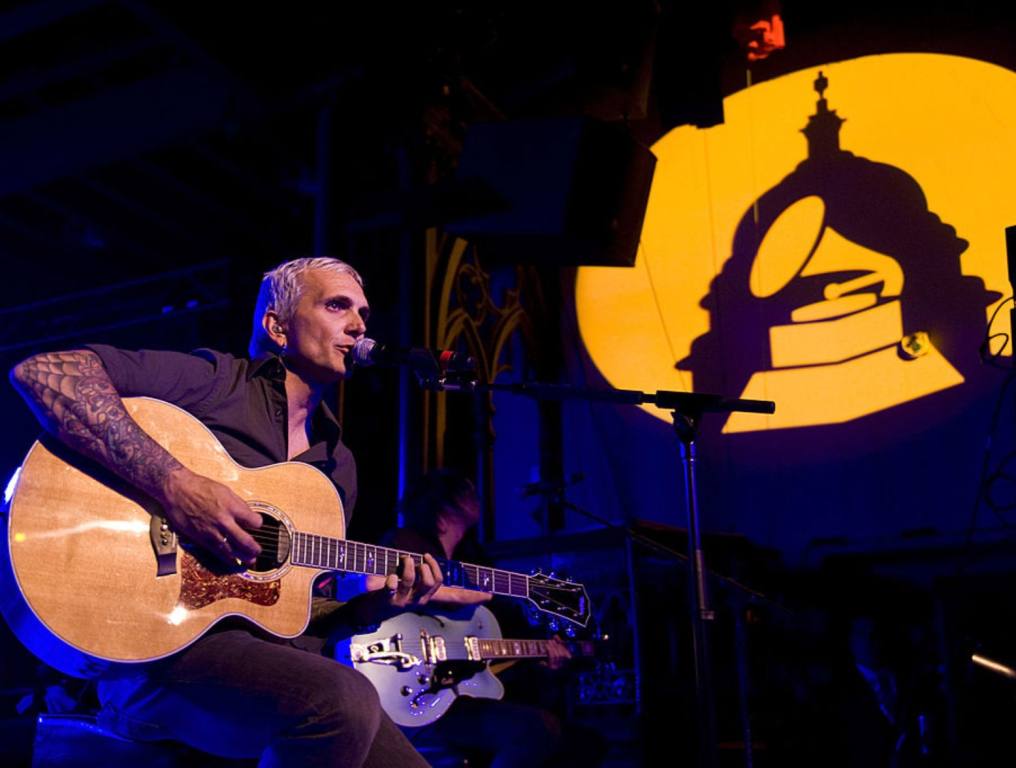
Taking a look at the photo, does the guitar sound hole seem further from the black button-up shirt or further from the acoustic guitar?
the black button-up shirt

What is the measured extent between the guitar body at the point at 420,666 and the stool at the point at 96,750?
1.38m

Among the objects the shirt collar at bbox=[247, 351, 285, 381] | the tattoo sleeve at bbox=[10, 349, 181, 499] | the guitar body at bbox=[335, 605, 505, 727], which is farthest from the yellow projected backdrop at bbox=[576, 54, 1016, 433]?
the tattoo sleeve at bbox=[10, 349, 181, 499]

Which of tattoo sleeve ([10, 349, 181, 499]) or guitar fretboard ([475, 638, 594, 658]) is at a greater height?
tattoo sleeve ([10, 349, 181, 499])

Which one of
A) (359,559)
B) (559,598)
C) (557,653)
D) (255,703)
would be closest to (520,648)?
(557,653)

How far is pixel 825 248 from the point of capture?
24.7ft

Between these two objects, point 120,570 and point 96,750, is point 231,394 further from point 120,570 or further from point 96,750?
point 96,750

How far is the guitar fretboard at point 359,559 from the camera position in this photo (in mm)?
2721

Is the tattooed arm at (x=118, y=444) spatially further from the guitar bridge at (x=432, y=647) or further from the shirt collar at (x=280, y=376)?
the guitar bridge at (x=432, y=647)

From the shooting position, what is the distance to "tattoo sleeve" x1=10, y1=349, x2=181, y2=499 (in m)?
2.34

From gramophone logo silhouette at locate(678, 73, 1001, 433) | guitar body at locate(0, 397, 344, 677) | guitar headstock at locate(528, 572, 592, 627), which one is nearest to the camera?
guitar body at locate(0, 397, 344, 677)

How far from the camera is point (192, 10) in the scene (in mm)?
5934

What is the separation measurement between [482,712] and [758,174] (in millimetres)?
5172

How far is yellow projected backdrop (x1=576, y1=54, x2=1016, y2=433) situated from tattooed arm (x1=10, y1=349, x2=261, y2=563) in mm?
5608

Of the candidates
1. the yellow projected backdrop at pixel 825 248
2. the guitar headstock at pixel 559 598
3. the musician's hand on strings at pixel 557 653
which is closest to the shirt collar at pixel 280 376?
the guitar headstock at pixel 559 598
